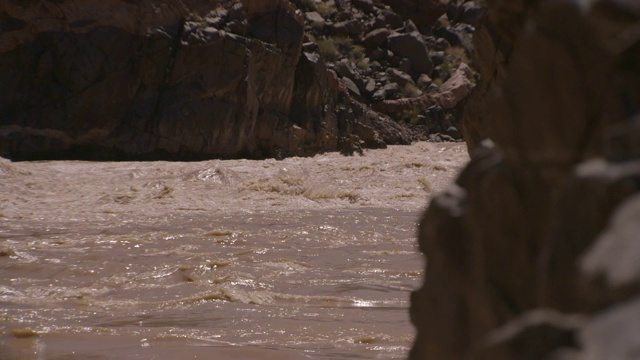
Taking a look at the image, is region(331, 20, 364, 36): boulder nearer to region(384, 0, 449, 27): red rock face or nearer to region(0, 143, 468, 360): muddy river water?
region(384, 0, 449, 27): red rock face

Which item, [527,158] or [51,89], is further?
[51,89]

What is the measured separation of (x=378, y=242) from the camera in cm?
747

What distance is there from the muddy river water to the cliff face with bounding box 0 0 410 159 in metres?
0.91

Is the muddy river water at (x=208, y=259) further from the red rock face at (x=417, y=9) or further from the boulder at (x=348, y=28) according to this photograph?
the red rock face at (x=417, y=9)

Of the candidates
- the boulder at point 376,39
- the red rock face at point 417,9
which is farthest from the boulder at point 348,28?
the red rock face at point 417,9

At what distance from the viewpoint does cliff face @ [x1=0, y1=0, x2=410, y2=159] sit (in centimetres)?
1252

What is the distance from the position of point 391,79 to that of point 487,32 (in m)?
15.2

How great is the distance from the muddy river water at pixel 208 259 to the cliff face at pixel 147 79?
2.98ft

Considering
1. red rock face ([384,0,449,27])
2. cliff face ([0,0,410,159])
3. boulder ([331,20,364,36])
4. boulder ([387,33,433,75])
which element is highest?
red rock face ([384,0,449,27])

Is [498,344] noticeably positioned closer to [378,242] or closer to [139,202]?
[378,242]

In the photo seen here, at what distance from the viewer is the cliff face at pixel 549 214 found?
Answer: 873 millimetres

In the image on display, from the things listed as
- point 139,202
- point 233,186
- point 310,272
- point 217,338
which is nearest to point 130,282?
point 310,272

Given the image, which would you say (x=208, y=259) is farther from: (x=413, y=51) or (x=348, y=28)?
(x=348, y=28)

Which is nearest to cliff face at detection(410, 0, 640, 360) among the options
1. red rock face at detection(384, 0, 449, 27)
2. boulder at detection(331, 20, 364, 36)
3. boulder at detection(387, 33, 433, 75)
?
boulder at detection(387, 33, 433, 75)
